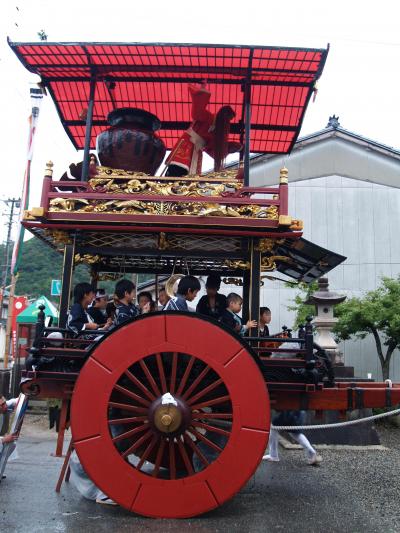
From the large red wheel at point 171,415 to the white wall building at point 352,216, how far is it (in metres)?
10.6

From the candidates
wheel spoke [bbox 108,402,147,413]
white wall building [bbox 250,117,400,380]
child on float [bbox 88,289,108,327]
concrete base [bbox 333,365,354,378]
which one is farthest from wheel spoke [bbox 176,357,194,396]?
white wall building [bbox 250,117,400,380]

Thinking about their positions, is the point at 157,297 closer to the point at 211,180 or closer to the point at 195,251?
the point at 195,251

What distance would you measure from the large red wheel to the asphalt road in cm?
28

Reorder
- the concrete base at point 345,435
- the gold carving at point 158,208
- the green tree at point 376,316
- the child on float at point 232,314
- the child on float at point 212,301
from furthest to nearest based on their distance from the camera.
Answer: the green tree at point 376,316, the concrete base at point 345,435, the child on float at point 212,301, the child on float at point 232,314, the gold carving at point 158,208

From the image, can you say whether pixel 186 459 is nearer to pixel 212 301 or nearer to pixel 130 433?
pixel 130 433

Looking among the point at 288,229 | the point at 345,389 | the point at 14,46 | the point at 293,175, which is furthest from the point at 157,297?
the point at 293,175

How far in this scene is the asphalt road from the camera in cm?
392

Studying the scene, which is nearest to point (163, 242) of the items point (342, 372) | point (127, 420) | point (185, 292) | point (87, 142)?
point (185, 292)

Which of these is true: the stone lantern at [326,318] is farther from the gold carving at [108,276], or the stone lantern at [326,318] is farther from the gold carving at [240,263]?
the gold carving at [240,263]

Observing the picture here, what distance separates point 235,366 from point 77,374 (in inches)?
59.0

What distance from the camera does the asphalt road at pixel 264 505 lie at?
3.92m

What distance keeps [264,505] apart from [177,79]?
499 centimetres

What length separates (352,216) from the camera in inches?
598

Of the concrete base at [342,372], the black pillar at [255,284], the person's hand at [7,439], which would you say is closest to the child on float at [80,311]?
the person's hand at [7,439]
